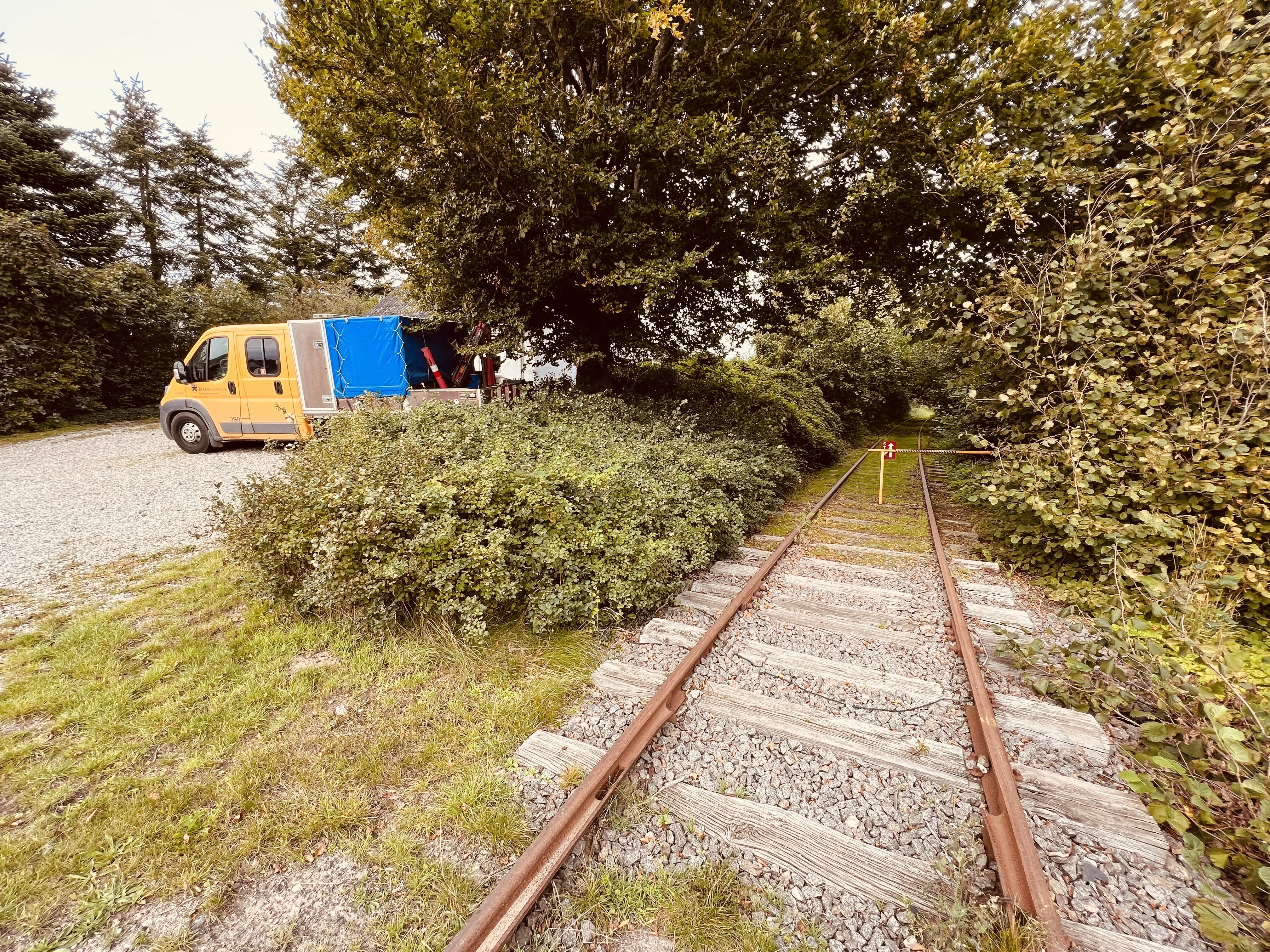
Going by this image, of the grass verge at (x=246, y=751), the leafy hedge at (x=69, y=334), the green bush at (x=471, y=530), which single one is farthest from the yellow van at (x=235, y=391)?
the leafy hedge at (x=69, y=334)

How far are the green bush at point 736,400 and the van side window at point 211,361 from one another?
8.54m

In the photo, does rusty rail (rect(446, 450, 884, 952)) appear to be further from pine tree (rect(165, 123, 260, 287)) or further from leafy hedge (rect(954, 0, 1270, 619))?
pine tree (rect(165, 123, 260, 287))

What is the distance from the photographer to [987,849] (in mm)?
2119

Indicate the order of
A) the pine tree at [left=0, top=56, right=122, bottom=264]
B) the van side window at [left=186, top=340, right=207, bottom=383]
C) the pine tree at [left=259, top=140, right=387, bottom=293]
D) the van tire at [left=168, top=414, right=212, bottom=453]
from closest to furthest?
1. the van side window at [left=186, top=340, right=207, bottom=383]
2. the van tire at [left=168, top=414, right=212, bottom=453]
3. the pine tree at [left=0, top=56, right=122, bottom=264]
4. the pine tree at [left=259, top=140, right=387, bottom=293]

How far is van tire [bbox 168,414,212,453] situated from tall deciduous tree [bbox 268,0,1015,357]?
7.15 m

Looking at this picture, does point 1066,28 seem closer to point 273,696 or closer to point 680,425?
point 680,425

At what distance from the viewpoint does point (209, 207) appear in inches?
971

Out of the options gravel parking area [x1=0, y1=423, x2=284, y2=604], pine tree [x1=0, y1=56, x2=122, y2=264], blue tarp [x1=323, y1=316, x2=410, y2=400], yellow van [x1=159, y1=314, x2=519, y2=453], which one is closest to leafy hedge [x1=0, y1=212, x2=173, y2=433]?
pine tree [x1=0, y1=56, x2=122, y2=264]

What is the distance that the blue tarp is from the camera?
30.7 feet

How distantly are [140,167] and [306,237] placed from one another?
7162mm

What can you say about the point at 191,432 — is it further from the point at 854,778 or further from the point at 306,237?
the point at 306,237

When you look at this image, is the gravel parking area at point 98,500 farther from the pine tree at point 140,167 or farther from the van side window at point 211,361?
the pine tree at point 140,167

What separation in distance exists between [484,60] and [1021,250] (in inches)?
301

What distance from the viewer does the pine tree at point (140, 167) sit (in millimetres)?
21734
